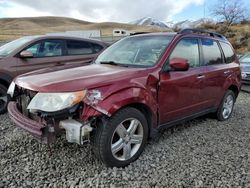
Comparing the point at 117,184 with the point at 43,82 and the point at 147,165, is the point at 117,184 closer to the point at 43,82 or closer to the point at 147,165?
the point at 147,165

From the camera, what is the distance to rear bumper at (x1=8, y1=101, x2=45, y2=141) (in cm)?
300

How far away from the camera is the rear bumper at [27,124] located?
9.86 ft

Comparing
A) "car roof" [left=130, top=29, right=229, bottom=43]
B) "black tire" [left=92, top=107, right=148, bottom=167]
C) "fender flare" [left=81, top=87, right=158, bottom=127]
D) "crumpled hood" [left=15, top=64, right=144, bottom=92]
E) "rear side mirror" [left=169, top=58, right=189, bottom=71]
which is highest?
"car roof" [left=130, top=29, right=229, bottom=43]

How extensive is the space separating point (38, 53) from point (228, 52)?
407 cm

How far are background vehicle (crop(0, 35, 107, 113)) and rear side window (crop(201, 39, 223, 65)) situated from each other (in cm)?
215

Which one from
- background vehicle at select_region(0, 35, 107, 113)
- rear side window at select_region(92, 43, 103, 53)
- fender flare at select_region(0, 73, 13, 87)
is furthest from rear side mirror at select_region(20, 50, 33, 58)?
rear side window at select_region(92, 43, 103, 53)

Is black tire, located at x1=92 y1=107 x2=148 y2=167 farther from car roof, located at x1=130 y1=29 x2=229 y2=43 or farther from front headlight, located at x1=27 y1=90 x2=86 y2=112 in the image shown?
car roof, located at x1=130 y1=29 x2=229 y2=43

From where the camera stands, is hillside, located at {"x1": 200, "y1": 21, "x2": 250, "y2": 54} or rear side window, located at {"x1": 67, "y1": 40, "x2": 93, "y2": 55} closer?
rear side window, located at {"x1": 67, "y1": 40, "x2": 93, "y2": 55}

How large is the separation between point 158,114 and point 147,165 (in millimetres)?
715

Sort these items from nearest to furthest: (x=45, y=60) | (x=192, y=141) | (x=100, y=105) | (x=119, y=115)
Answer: (x=100, y=105) → (x=119, y=115) → (x=192, y=141) → (x=45, y=60)

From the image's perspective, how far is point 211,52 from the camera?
16.5 ft

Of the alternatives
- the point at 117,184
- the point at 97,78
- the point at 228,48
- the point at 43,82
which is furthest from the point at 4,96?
the point at 228,48

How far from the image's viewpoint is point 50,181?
10.2ft

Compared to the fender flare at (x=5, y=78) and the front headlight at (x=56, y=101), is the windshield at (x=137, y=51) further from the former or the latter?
the fender flare at (x=5, y=78)
